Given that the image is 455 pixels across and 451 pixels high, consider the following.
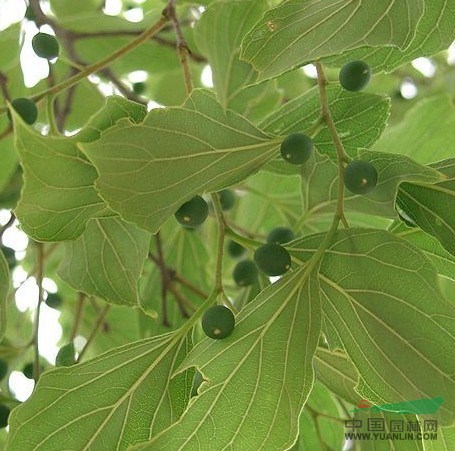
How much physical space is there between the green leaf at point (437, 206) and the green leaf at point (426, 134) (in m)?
0.32

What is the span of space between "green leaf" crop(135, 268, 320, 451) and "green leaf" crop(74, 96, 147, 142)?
195 millimetres

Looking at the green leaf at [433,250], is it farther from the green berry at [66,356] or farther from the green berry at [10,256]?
the green berry at [10,256]

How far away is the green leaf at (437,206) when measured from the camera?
712mm

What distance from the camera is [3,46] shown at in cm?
117

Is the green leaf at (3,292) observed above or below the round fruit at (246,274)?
below

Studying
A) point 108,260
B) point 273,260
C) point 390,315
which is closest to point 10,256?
point 108,260

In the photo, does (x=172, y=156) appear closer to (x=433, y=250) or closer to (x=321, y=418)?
(x=433, y=250)

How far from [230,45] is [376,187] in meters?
0.36

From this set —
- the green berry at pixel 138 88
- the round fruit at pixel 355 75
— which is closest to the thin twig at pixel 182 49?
the round fruit at pixel 355 75

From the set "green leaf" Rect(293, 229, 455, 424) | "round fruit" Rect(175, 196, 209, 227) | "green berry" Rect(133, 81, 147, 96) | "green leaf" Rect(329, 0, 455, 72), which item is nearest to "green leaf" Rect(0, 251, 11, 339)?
"round fruit" Rect(175, 196, 209, 227)

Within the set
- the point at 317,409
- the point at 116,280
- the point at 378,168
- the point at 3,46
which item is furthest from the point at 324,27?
the point at 3,46

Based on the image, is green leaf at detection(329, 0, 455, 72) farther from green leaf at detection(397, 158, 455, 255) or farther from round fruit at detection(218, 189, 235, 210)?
round fruit at detection(218, 189, 235, 210)

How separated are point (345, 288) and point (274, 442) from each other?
14cm

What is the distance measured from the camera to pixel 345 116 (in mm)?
881
